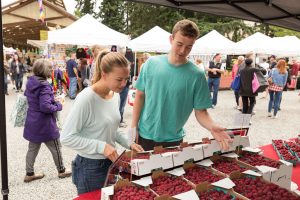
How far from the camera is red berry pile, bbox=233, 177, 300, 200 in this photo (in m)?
1.51

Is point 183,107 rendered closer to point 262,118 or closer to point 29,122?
point 29,122

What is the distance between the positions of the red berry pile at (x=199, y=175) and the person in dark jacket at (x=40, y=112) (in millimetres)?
A: 2125

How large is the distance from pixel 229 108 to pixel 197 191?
844cm

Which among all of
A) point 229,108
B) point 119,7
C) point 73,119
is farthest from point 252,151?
point 119,7

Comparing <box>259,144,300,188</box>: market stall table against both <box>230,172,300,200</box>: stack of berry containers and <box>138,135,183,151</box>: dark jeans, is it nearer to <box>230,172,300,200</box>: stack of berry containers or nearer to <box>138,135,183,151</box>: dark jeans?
<box>230,172,300,200</box>: stack of berry containers

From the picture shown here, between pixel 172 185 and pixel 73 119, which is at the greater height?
pixel 73 119

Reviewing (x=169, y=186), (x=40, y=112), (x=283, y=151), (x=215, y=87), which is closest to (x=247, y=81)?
(x=215, y=87)

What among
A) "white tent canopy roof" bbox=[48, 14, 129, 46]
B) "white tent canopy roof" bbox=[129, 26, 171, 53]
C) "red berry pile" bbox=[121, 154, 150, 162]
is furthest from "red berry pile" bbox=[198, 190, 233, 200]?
"white tent canopy roof" bbox=[129, 26, 171, 53]

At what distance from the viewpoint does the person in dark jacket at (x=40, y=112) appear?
3.35 m

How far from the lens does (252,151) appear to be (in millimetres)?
2068

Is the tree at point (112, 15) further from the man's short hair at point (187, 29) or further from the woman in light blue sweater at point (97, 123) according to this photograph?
the woman in light blue sweater at point (97, 123)

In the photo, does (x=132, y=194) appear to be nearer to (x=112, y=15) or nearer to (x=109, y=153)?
(x=109, y=153)

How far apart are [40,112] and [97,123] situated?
1.89m

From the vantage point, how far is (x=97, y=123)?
180 cm
